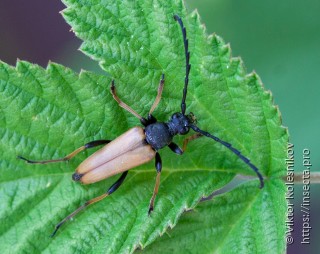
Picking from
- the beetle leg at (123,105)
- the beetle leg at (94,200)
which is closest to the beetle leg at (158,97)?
the beetle leg at (123,105)

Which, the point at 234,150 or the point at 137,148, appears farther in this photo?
the point at 137,148

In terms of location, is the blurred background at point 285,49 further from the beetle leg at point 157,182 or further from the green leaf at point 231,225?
the beetle leg at point 157,182

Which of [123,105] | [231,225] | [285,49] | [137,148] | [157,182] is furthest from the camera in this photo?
[285,49]

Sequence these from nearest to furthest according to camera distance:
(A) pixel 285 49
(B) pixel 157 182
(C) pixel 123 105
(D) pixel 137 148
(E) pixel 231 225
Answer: (C) pixel 123 105, (B) pixel 157 182, (E) pixel 231 225, (D) pixel 137 148, (A) pixel 285 49

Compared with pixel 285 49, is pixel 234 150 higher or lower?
lower

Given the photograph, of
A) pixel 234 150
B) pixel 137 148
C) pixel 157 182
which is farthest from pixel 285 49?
pixel 157 182

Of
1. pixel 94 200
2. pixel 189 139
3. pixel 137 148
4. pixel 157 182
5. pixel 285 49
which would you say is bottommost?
pixel 94 200

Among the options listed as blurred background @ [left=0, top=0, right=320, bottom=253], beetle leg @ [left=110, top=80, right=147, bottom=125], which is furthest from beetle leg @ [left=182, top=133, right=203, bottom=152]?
blurred background @ [left=0, top=0, right=320, bottom=253]

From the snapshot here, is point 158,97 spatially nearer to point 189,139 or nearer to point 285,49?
point 189,139
